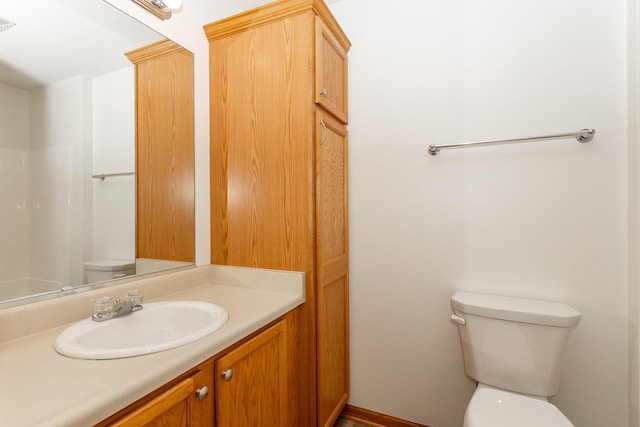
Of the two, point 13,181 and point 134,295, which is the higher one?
point 13,181

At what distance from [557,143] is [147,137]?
6.03ft

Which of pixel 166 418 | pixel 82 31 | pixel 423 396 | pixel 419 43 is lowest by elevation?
pixel 423 396

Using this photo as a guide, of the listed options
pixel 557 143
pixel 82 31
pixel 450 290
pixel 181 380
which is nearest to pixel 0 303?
pixel 181 380

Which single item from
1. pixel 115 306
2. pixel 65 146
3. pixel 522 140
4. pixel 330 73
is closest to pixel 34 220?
pixel 65 146

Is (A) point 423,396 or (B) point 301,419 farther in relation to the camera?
(A) point 423,396

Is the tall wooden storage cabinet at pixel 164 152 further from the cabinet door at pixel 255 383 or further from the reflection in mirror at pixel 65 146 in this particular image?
the cabinet door at pixel 255 383

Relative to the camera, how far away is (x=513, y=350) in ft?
4.09

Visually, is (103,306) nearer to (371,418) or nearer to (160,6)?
(160,6)

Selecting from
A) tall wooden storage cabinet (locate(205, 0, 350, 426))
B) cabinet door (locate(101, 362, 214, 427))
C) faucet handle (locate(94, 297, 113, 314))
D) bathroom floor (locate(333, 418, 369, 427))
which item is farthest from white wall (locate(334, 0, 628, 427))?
faucet handle (locate(94, 297, 113, 314))

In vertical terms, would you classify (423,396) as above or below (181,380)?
below

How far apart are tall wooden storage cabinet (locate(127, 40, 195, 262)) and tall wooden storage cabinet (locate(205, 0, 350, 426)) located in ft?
0.44

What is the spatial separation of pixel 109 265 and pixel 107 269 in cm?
2

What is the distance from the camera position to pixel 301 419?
1.35 m

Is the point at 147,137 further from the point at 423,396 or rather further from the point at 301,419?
the point at 423,396
